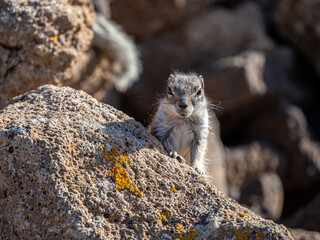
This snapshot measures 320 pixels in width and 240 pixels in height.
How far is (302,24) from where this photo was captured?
12.7m

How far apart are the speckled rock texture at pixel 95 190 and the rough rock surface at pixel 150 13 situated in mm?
8558

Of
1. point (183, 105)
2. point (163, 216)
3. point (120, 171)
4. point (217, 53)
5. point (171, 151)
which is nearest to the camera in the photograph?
point (163, 216)

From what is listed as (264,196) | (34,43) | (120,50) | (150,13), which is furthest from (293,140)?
(34,43)

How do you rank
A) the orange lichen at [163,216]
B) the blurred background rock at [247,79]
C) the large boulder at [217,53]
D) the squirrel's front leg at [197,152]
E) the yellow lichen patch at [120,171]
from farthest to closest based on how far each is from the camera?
the large boulder at [217,53]
the blurred background rock at [247,79]
the squirrel's front leg at [197,152]
the yellow lichen patch at [120,171]
the orange lichen at [163,216]

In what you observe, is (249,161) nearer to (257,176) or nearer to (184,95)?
(257,176)

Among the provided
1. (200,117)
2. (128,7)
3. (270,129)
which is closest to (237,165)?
(270,129)

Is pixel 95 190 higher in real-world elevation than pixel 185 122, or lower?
lower

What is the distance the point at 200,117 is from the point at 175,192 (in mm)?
2298

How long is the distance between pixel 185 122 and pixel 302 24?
7475 mm

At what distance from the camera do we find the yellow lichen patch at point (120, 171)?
424cm

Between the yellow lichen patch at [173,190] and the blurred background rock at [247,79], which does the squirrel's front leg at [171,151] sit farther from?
the blurred background rock at [247,79]

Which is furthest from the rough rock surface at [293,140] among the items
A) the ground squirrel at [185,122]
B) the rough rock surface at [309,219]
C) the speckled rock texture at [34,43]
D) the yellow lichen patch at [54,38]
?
the yellow lichen patch at [54,38]

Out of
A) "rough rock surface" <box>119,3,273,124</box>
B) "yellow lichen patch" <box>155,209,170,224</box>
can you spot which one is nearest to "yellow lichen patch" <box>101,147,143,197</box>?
"yellow lichen patch" <box>155,209,170,224</box>

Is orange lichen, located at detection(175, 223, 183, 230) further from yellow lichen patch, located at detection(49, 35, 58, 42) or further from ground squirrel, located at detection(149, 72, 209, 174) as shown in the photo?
yellow lichen patch, located at detection(49, 35, 58, 42)
